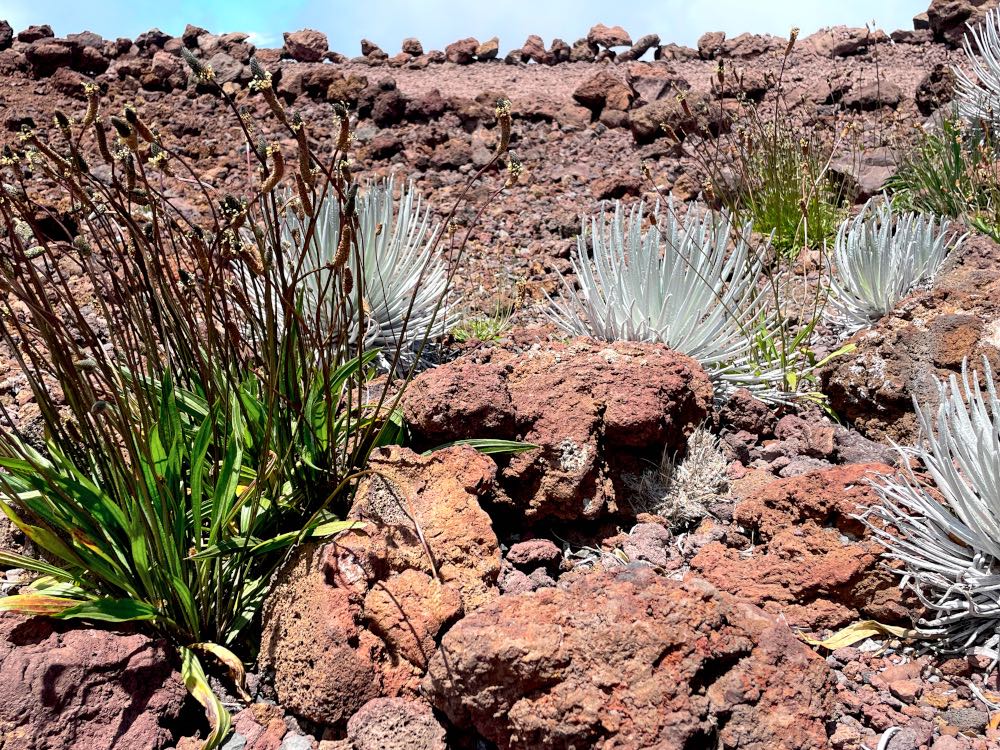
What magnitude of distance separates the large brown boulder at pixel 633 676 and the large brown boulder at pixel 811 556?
35cm

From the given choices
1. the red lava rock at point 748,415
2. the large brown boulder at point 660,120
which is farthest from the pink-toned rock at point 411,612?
the large brown boulder at point 660,120

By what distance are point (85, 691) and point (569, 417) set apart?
1397 millimetres

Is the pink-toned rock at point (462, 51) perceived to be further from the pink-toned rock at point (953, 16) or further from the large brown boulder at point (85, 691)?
the large brown boulder at point (85, 691)

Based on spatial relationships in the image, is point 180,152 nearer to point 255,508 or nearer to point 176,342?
Result: point 176,342

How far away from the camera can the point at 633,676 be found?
1.68 metres

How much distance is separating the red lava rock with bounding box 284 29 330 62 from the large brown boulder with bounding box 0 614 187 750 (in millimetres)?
10196

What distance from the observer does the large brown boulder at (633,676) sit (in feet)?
5.42

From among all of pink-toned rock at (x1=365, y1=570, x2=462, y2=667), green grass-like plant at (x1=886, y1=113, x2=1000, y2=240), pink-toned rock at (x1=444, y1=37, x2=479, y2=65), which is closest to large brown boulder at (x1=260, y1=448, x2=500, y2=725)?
pink-toned rock at (x1=365, y1=570, x2=462, y2=667)

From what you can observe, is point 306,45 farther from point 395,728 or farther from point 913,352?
point 395,728

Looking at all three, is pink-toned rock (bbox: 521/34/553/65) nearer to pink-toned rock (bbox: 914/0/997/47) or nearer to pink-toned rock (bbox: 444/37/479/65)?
pink-toned rock (bbox: 444/37/479/65)

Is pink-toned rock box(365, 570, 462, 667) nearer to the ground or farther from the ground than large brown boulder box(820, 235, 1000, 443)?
nearer to the ground

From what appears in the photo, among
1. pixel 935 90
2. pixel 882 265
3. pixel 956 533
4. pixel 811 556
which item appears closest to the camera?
pixel 956 533

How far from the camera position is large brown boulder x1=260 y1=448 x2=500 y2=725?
1948 mm

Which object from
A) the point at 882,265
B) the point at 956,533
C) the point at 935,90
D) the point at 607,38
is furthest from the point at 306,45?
the point at 956,533
